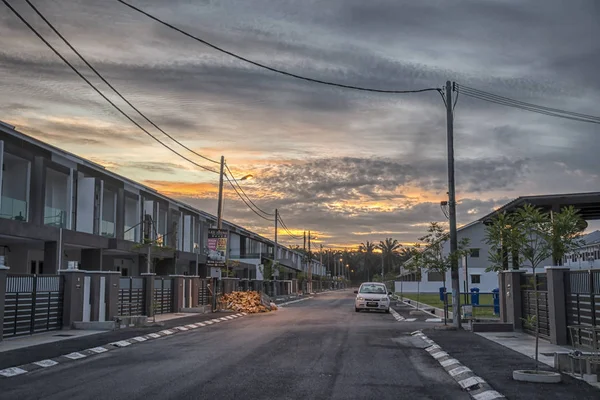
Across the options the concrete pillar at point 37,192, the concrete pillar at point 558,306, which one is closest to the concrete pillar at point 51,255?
the concrete pillar at point 37,192

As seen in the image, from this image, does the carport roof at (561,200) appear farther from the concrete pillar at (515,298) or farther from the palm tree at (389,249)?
the palm tree at (389,249)

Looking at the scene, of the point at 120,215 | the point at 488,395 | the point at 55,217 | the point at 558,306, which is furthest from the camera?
the point at 120,215

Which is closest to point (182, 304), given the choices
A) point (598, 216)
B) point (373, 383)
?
point (598, 216)

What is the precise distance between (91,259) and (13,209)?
325 inches

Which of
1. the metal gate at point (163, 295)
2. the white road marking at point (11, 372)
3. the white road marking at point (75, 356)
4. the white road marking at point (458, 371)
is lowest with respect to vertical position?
the white road marking at point (75, 356)

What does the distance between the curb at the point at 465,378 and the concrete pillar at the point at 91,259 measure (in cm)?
2567

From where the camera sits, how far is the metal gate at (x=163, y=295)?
31.5m

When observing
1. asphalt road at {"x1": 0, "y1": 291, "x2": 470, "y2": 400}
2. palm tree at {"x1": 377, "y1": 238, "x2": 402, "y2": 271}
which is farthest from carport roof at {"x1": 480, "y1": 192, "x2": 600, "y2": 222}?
palm tree at {"x1": 377, "y1": 238, "x2": 402, "y2": 271}

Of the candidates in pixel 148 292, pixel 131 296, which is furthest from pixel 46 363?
pixel 148 292

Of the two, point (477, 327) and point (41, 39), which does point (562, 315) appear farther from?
point (41, 39)

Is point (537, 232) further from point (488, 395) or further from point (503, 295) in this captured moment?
point (503, 295)

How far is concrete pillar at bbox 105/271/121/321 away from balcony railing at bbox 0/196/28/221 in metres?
7.40

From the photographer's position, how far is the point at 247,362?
1335 cm

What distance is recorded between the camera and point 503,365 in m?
12.8
